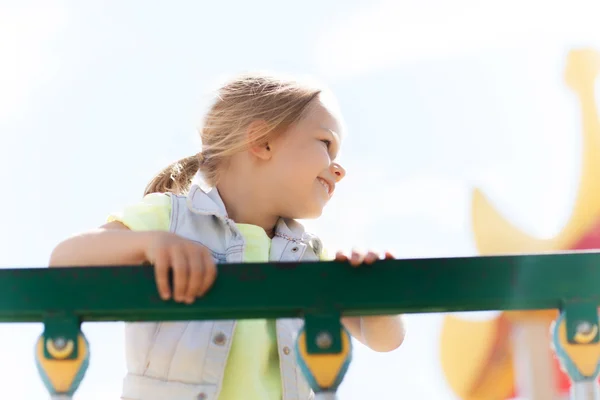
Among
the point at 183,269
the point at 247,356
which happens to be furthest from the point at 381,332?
the point at 183,269

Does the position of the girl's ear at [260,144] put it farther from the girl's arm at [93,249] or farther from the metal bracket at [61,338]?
the metal bracket at [61,338]

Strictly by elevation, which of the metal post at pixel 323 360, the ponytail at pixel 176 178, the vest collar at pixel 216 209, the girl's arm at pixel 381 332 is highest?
the ponytail at pixel 176 178

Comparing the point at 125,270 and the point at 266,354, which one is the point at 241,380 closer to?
the point at 266,354

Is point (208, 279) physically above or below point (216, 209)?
below

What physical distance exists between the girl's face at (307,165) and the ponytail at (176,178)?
290mm

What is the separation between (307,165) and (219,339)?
67 centimetres

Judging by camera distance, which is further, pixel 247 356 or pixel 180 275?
pixel 247 356

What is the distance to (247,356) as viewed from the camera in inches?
99.8

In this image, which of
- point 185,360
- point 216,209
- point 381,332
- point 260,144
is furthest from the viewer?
point 260,144

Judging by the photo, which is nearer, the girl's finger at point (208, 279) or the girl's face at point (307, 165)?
the girl's finger at point (208, 279)

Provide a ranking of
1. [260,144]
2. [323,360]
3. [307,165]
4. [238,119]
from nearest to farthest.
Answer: [323,360] < [307,165] < [260,144] < [238,119]

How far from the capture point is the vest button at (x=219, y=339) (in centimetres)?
248

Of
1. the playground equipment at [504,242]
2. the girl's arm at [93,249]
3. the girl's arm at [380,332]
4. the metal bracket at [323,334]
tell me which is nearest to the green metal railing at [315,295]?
the metal bracket at [323,334]

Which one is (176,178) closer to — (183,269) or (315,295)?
(183,269)
